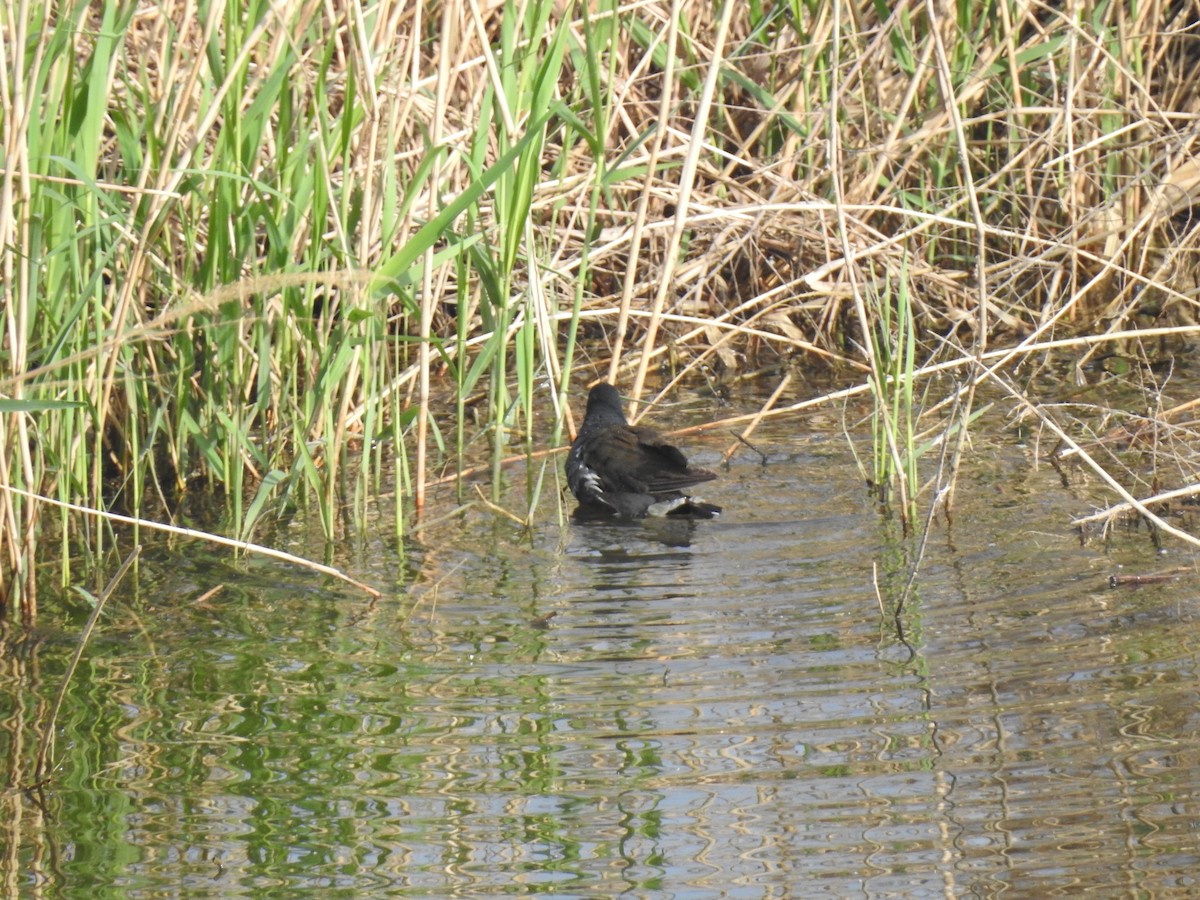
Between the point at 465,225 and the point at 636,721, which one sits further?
the point at 465,225

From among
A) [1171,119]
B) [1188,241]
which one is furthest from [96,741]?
[1171,119]

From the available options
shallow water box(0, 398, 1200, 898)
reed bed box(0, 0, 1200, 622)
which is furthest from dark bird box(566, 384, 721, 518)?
shallow water box(0, 398, 1200, 898)

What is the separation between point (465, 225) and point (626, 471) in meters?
0.96

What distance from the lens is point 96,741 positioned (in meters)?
3.50

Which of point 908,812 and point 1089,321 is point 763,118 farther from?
point 908,812

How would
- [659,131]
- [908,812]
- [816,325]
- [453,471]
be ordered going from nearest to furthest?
[908,812] → [659,131] → [453,471] → [816,325]

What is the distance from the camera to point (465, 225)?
5.21 m

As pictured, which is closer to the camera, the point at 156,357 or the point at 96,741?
the point at 96,741

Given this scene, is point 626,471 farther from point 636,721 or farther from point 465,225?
point 636,721

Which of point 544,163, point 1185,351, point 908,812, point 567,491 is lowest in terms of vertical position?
point 908,812

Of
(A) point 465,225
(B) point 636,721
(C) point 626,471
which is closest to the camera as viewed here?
(B) point 636,721

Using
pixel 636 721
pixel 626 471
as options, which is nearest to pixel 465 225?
pixel 626 471

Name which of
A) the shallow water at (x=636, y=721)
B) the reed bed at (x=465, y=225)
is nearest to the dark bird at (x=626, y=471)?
the reed bed at (x=465, y=225)

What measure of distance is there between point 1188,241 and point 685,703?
4182 mm
